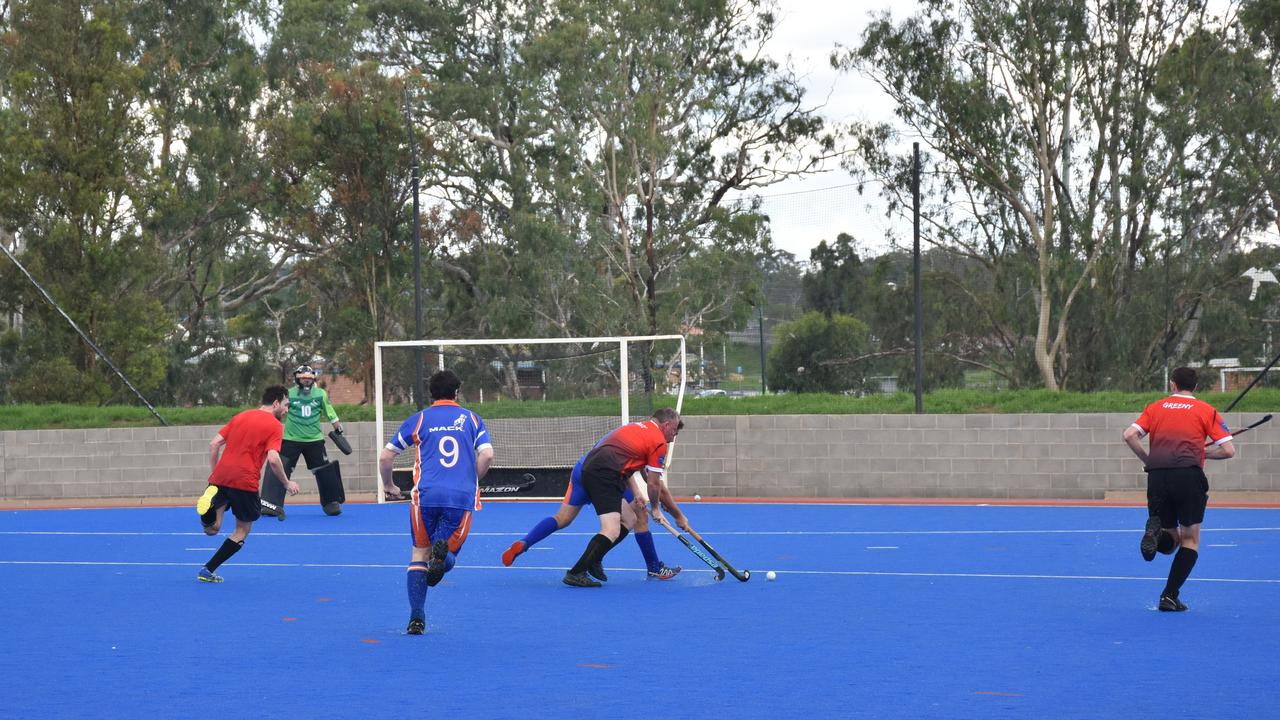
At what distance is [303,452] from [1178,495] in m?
11.4

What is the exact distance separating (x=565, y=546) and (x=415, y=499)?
5.50m

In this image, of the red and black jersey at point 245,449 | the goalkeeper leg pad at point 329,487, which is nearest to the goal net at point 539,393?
the goalkeeper leg pad at point 329,487

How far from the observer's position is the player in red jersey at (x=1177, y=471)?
9656 mm

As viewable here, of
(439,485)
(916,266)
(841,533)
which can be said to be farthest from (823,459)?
(439,485)

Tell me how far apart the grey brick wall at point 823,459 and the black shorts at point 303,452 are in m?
2.69

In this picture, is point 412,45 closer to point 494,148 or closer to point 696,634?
point 494,148

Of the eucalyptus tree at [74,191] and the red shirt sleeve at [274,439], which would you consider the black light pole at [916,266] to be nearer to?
the red shirt sleeve at [274,439]

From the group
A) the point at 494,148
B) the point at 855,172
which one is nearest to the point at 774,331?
the point at 855,172

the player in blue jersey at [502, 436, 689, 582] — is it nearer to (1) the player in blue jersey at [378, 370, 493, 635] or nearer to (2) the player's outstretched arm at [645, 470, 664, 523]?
(2) the player's outstretched arm at [645, 470, 664, 523]

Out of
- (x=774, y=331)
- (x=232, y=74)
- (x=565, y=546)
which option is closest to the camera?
(x=565, y=546)

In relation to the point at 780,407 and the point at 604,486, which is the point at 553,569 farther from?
the point at 780,407

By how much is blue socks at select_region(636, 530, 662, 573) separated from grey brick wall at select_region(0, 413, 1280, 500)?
26.1 ft

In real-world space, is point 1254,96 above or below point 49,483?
above

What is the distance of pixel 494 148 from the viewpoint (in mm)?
43156
